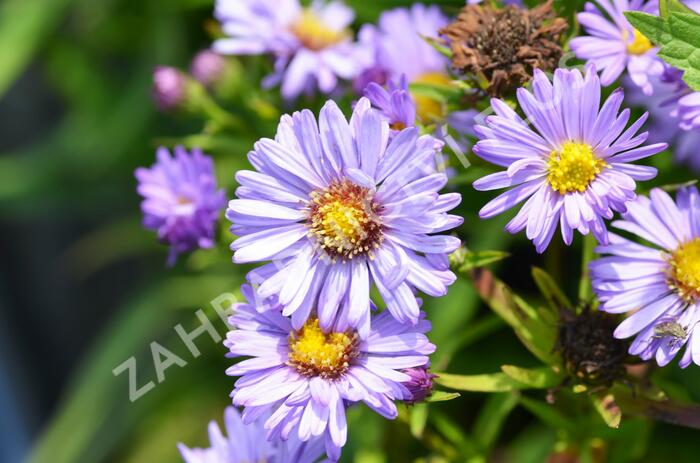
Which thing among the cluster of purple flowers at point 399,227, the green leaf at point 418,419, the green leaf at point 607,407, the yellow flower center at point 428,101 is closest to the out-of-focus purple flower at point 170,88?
the yellow flower center at point 428,101

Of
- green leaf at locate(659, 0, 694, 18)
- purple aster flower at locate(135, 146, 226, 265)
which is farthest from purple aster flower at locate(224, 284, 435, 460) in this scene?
green leaf at locate(659, 0, 694, 18)

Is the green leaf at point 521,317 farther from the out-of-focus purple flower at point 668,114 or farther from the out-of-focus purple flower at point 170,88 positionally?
the out-of-focus purple flower at point 170,88

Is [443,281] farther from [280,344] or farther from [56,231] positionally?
[56,231]

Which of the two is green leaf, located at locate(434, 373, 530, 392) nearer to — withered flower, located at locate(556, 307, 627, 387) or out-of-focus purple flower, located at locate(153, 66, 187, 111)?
withered flower, located at locate(556, 307, 627, 387)

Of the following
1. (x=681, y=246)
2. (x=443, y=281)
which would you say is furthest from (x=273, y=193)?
(x=681, y=246)

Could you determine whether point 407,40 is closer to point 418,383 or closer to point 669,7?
point 669,7
